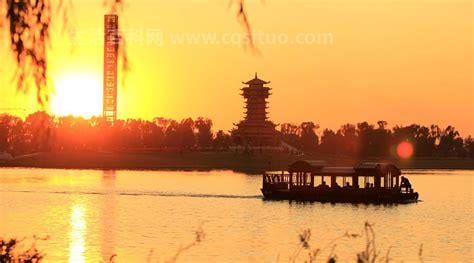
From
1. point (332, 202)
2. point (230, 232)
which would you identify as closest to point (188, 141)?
point (332, 202)

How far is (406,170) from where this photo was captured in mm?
186750

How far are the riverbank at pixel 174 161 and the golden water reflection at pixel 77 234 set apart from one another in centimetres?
7915

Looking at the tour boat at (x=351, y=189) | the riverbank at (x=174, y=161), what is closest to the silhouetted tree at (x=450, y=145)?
the riverbank at (x=174, y=161)

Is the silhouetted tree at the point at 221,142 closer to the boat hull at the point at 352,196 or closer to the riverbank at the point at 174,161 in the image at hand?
the riverbank at the point at 174,161

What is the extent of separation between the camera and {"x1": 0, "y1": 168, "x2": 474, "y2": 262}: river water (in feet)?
138

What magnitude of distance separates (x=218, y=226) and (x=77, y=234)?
9594 mm

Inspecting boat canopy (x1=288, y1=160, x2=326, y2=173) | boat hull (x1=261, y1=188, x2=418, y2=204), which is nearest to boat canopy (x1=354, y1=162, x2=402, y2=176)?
boat hull (x1=261, y1=188, x2=418, y2=204)

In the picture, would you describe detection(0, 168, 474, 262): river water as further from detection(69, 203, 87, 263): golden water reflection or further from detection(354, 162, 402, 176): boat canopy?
detection(354, 162, 402, 176): boat canopy

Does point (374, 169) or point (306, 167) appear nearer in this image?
point (374, 169)

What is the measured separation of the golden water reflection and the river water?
0.05 meters

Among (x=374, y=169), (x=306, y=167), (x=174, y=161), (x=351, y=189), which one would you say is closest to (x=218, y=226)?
(x=306, y=167)

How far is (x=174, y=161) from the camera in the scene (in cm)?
16150

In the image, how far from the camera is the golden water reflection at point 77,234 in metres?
39.7

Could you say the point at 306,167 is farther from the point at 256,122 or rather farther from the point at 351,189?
the point at 256,122
